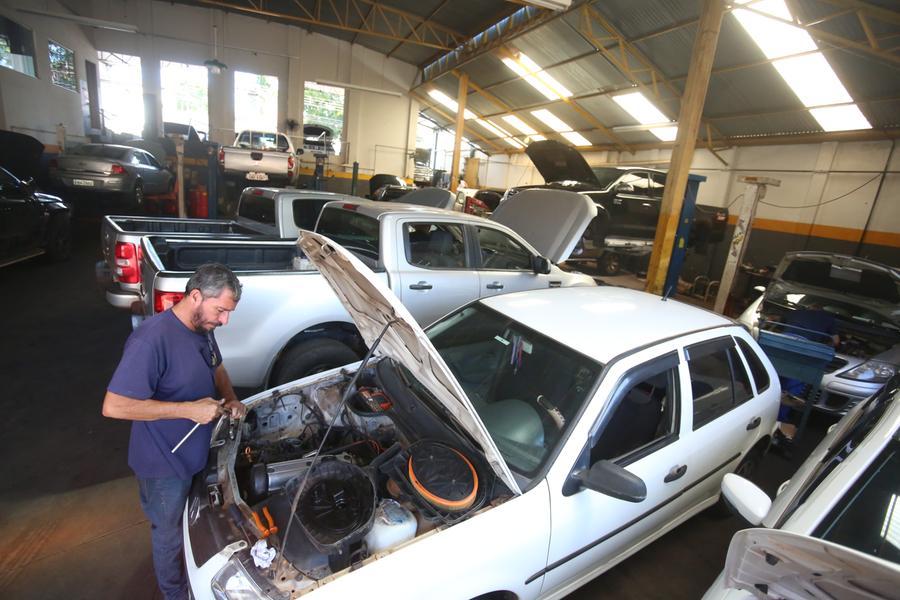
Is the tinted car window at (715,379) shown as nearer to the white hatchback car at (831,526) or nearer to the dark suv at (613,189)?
the white hatchback car at (831,526)

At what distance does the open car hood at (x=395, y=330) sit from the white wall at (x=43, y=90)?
42.2 ft

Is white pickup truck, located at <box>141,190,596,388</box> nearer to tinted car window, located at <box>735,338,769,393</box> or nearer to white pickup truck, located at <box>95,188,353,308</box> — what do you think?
white pickup truck, located at <box>95,188,353,308</box>

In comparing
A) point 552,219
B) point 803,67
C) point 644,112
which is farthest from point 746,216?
point 644,112

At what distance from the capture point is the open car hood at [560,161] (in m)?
8.46

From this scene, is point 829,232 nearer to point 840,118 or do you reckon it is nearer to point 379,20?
point 840,118

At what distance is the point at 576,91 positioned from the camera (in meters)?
13.7

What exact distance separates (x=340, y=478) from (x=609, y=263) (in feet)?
29.7

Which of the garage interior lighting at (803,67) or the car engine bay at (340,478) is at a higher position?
the garage interior lighting at (803,67)

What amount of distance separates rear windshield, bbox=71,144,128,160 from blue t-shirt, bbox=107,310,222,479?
11117 mm

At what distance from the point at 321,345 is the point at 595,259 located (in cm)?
740

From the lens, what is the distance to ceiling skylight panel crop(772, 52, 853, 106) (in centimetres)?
850

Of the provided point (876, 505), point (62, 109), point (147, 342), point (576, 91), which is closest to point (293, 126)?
point (62, 109)

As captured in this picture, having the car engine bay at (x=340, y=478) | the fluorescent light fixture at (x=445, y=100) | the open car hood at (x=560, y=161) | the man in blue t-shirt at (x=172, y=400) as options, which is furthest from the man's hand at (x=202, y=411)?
the fluorescent light fixture at (x=445, y=100)

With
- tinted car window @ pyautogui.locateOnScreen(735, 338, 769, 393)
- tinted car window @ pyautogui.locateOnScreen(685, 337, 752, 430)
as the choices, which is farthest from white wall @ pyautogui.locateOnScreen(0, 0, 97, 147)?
tinted car window @ pyautogui.locateOnScreen(735, 338, 769, 393)
